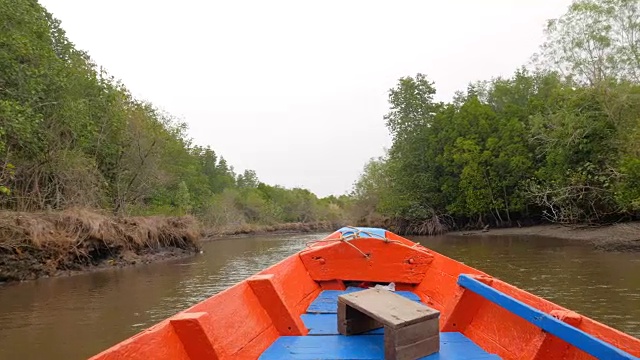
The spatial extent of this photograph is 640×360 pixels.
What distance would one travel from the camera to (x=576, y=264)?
449 inches

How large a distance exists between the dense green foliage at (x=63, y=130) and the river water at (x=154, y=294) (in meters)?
2.72

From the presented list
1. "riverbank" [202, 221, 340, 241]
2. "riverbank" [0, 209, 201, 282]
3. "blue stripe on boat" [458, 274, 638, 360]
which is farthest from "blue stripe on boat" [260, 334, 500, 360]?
"riverbank" [202, 221, 340, 241]

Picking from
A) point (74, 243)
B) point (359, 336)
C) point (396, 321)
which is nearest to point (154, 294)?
point (74, 243)

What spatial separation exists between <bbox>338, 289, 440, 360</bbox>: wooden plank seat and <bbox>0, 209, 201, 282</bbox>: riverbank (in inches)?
479

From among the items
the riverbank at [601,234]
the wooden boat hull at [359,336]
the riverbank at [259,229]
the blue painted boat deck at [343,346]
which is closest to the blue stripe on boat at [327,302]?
the wooden boat hull at [359,336]

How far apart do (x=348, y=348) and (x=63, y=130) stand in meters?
16.2

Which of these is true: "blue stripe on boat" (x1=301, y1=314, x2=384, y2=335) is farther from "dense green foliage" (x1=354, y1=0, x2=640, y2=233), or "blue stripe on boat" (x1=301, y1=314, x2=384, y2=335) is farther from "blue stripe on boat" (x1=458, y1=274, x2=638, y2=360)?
"dense green foliage" (x1=354, y1=0, x2=640, y2=233)

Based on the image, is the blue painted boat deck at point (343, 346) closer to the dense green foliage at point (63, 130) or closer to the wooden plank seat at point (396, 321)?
the wooden plank seat at point (396, 321)

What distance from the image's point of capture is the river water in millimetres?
6312

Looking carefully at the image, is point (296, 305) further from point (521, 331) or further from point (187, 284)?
point (187, 284)

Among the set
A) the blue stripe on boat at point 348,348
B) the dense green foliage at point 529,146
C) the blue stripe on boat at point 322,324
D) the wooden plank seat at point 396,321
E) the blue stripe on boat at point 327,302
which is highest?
the dense green foliage at point 529,146

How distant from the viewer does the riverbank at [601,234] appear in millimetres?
13672

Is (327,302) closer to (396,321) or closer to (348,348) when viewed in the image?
(348,348)

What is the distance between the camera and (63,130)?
15805 mm
